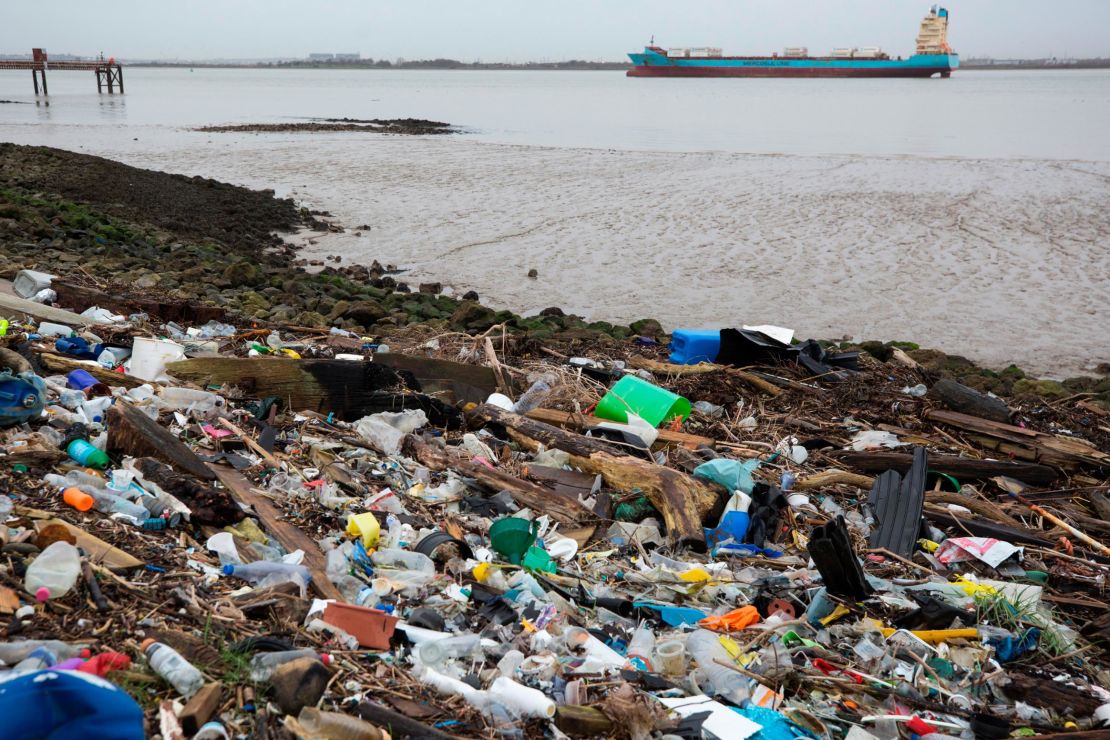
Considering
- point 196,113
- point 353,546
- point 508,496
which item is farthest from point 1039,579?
point 196,113

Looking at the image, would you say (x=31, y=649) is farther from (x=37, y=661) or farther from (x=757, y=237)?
(x=757, y=237)

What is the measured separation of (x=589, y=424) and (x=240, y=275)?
6.97 m

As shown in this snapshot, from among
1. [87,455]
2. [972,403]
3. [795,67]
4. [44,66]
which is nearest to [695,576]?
[87,455]

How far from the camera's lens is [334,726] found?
7.65ft

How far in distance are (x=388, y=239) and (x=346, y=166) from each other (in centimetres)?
1007

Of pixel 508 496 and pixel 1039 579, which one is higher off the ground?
pixel 508 496

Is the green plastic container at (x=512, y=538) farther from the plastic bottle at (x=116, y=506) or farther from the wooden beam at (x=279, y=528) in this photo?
the plastic bottle at (x=116, y=506)

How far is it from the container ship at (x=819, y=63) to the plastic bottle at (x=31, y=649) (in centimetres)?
9953

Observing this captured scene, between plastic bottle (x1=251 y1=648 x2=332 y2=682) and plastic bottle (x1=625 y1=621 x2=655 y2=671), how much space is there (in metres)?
1.16

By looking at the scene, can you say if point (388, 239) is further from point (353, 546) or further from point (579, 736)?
point (579, 736)

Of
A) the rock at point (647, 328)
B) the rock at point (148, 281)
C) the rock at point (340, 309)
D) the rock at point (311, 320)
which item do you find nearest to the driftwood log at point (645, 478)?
the rock at point (311, 320)

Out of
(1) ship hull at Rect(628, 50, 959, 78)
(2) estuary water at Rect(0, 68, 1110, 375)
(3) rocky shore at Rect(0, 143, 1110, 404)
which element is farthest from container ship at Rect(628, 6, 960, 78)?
(3) rocky shore at Rect(0, 143, 1110, 404)

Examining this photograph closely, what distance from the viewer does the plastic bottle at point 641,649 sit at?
3.12 m

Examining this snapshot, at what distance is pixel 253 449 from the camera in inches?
176
